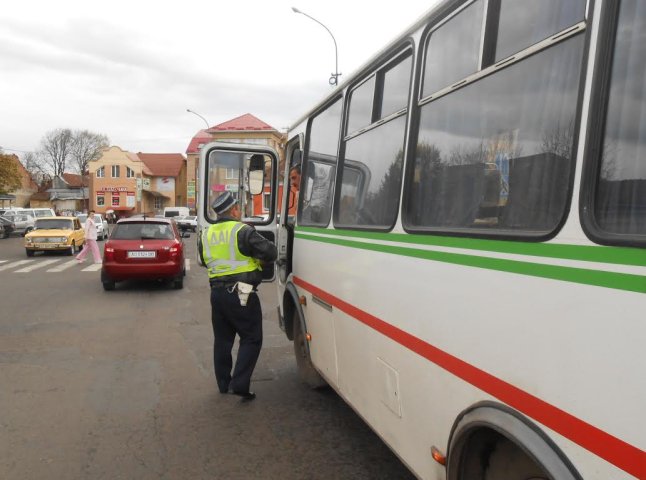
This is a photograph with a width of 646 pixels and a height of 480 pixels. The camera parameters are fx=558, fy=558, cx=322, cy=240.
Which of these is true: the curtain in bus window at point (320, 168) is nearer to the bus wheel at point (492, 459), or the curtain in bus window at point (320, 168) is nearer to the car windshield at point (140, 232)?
the bus wheel at point (492, 459)

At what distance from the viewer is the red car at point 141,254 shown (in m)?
11.9

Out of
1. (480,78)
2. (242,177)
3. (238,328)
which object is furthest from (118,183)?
(480,78)

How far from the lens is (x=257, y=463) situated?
378 centimetres

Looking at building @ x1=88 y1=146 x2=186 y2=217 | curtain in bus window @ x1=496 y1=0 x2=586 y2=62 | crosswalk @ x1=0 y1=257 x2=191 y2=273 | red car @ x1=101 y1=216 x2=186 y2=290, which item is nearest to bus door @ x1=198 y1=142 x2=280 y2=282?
curtain in bus window @ x1=496 y1=0 x2=586 y2=62

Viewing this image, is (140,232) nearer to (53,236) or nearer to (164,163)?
(53,236)

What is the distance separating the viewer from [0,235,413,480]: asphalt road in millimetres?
3744

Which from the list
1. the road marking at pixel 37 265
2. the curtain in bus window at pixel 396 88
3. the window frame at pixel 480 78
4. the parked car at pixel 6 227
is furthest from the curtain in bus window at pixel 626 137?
the parked car at pixel 6 227

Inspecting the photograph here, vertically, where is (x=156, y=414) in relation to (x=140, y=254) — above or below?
below

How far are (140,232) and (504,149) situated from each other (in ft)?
36.9

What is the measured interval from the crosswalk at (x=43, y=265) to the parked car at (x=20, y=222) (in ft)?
62.1

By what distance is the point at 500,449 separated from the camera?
2090 mm

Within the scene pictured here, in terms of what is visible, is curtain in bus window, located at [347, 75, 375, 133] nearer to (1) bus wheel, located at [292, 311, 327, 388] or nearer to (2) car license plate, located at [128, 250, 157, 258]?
(1) bus wheel, located at [292, 311, 327, 388]

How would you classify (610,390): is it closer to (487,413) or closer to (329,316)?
(487,413)

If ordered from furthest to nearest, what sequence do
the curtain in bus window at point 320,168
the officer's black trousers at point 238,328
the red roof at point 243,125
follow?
the red roof at point 243,125 < the officer's black trousers at point 238,328 < the curtain in bus window at point 320,168
